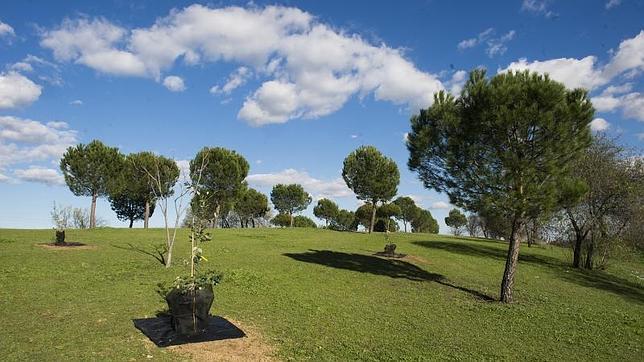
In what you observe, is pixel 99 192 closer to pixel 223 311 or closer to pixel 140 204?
pixel 140 204

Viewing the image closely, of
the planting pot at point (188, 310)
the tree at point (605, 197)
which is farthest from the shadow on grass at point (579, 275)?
the planting pot at point (188, 310)

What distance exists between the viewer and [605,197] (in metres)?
26.4

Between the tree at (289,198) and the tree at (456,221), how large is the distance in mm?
41586

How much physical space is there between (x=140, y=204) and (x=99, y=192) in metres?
19.1

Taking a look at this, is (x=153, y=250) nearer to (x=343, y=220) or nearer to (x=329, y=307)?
(x=329, y=307)

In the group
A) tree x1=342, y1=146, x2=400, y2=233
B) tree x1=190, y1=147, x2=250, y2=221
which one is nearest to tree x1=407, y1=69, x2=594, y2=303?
tree x1=342, y1=146, x2=400, y2=233

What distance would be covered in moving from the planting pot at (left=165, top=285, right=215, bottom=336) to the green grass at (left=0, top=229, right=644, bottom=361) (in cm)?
76

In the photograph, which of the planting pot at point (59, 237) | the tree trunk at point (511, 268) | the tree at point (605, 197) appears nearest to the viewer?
the tree trunk at point (511, 268)

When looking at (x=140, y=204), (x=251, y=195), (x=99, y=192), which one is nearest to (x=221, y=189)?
(x=99, y=192)

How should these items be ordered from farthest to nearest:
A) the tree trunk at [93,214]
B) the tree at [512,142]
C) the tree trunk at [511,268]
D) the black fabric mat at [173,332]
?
→ 1. the tree trunk at [93,214]
2. the tree trunk at [511,268]
3. the tree at [512,142]
4. the black fabric mat at [173,332]

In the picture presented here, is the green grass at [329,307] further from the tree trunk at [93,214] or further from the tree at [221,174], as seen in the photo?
the tree at [221,174]

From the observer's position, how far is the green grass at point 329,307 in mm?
9117

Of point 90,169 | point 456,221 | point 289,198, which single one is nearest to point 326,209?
point 289,198

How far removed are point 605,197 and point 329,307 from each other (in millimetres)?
21832
